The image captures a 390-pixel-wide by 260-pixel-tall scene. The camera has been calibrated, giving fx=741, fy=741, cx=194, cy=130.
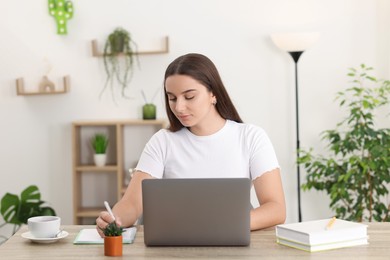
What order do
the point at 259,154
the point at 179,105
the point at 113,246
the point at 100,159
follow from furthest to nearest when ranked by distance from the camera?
the point at 100,159
the point at 259,154
the point at 179,105
the point at 113,246

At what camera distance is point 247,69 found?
518cm

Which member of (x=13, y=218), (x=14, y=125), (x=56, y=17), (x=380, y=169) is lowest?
(x=13, y=218)

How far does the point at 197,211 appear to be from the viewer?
2279mm

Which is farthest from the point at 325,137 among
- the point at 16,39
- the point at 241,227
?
the point at 241,227

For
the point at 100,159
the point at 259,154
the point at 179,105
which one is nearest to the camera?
the point at 179,105

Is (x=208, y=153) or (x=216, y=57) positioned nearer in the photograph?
(x=208, y=153)

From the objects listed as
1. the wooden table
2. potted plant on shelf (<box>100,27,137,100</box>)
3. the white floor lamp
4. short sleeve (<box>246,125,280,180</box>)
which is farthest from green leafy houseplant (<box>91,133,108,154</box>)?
the wooden table

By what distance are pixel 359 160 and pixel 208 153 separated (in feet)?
6.60

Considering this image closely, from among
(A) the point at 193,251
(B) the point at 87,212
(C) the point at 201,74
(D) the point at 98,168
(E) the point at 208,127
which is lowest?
(B) the point at 87,212

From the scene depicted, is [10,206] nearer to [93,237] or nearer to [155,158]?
[155,158]

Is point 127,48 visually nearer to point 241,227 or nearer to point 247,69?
point 247,69

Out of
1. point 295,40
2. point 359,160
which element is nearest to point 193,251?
point 359,160

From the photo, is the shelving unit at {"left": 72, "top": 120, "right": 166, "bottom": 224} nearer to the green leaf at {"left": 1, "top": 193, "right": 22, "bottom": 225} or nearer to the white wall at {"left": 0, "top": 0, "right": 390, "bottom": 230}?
the white wall at {"left": 0, "top": 0, "right": 390, "bottom": 230}

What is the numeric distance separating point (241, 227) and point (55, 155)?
3231 millimetres
